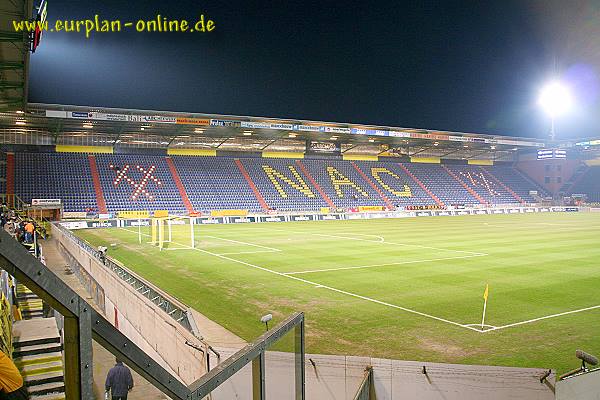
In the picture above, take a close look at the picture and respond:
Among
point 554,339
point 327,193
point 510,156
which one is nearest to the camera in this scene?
point 554,339

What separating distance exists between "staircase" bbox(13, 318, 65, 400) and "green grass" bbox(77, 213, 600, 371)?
3606mm

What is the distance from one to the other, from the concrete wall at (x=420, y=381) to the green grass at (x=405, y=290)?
243cm

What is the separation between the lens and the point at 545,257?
2106 centimetres

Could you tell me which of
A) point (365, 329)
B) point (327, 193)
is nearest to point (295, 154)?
point (327, 193)

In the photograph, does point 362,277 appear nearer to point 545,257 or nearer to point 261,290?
point 261,290

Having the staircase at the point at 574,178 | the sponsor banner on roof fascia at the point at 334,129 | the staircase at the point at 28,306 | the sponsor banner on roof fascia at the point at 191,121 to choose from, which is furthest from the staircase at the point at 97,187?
the staircase at the point at 574,178

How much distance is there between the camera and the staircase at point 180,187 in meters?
48.2

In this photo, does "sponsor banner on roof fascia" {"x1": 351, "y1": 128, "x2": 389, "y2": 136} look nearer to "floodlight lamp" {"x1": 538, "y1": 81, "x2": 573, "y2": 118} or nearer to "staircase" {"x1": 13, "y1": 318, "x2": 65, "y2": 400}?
"floodlight lamp" {"x1": 538, "y1": 81, "x2": 573, "y2": 118}

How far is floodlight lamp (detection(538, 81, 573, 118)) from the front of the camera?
63719 millimetres

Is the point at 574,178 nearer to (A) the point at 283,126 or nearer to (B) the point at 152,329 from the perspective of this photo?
(A) the point at 283,126

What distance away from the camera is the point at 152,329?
969cm

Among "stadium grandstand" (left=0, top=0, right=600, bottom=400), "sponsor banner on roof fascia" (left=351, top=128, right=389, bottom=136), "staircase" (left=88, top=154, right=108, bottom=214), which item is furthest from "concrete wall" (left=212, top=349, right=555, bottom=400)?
"sponsor banner on roof fascia" (left=351, top=128, right=389, bottom=136)

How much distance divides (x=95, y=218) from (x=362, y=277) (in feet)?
105

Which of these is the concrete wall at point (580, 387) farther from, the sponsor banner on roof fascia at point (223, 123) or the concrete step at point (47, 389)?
the sponsor banner on roof fascia at point (223, 123)
